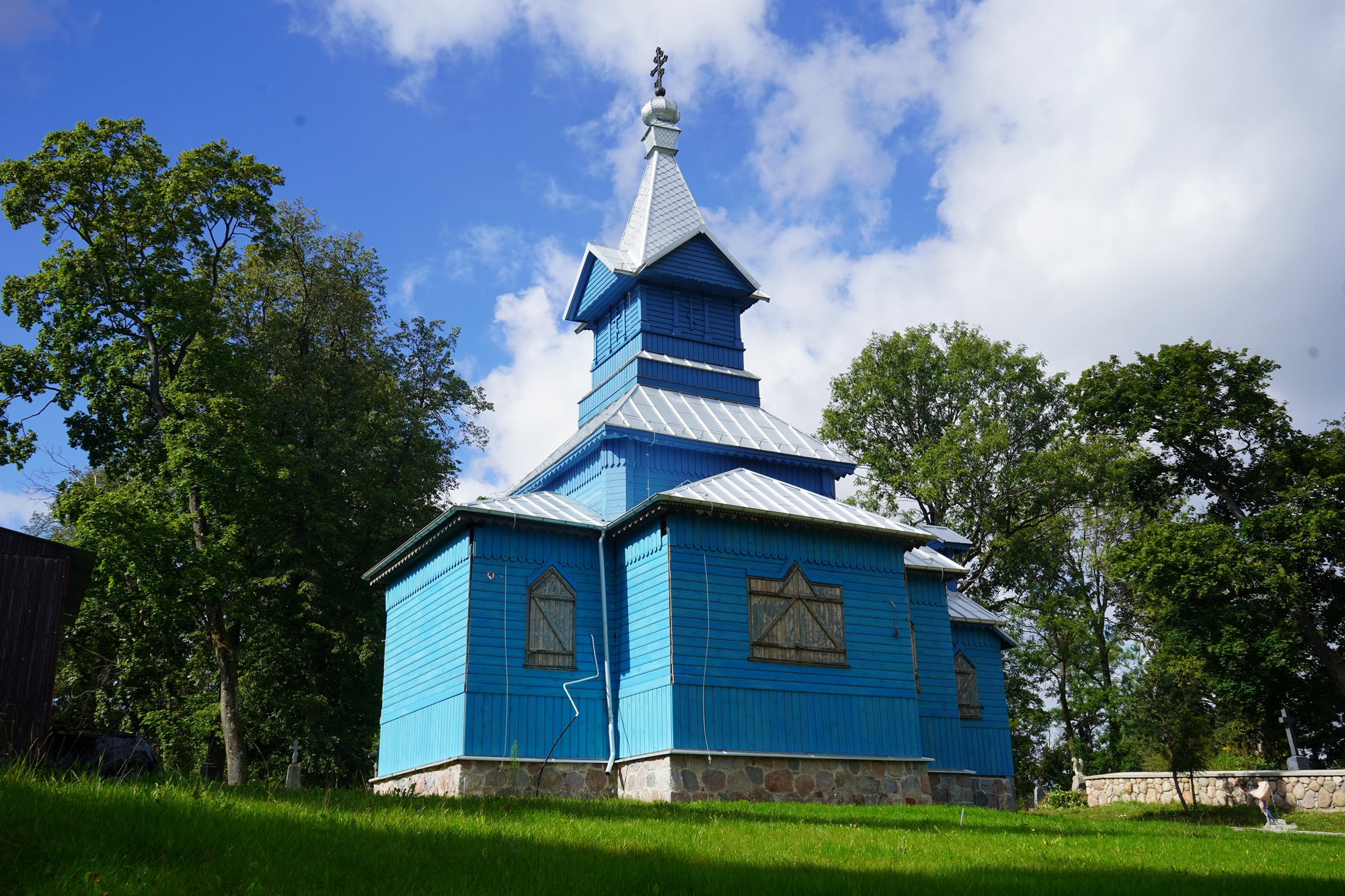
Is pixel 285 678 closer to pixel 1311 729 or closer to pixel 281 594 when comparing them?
pixel 281 594

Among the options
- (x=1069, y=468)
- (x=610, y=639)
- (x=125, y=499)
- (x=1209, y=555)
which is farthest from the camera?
(x=1069, y=468)

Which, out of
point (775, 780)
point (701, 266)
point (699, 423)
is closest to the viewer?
point (775, 780)

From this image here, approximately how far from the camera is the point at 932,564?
22172mm

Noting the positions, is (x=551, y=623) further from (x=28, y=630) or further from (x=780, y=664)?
(x=28, y=630)

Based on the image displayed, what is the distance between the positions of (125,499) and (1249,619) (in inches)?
1021

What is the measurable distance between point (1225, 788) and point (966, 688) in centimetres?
873

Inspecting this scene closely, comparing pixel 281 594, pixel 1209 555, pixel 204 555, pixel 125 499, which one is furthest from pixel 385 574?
pixel 1209 555

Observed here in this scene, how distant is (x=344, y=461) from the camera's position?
28.3 meters

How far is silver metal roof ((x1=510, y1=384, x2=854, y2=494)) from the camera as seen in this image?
68.8 ft

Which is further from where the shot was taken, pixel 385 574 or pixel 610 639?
pixel 385 574

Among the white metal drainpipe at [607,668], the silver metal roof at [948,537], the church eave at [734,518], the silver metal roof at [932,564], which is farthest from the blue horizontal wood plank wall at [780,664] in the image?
the silver metal roof at [948,537]

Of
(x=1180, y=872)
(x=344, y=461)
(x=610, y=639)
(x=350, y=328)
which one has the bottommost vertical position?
(x=1180, y=872)

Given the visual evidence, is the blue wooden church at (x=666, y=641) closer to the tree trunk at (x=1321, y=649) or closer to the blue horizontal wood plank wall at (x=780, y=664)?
the blue horizontal wood plank wall at (x=780, y=664)

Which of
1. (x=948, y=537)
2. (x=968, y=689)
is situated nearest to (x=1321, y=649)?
(x=948, y=537)
